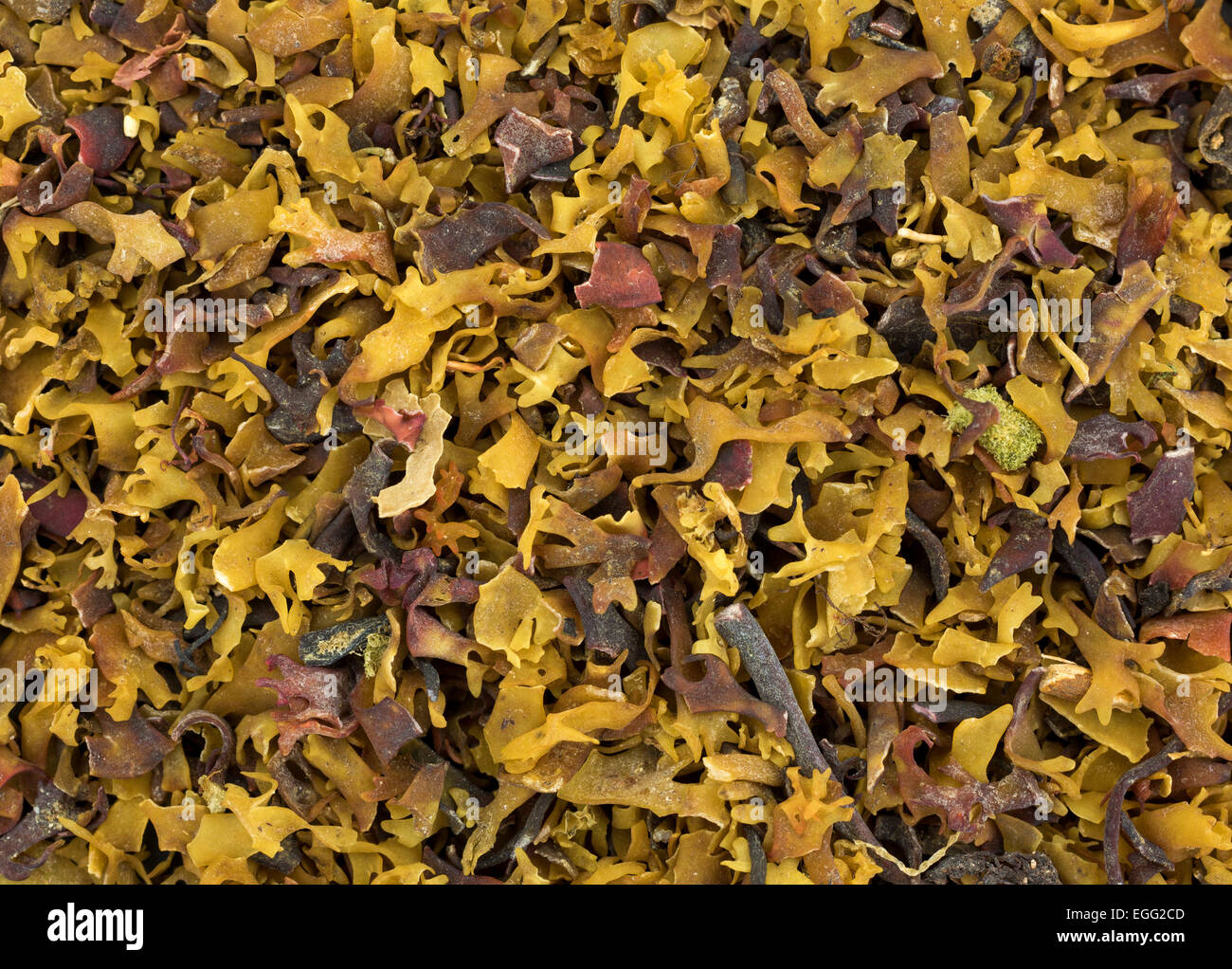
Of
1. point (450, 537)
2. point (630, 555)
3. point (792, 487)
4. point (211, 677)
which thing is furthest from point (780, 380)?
point (211, 677)

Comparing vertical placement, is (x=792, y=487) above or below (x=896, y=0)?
below

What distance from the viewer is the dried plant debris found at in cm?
83

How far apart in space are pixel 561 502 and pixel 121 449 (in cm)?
43

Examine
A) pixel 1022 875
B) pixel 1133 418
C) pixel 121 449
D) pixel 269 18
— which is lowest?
pixel 1022 875

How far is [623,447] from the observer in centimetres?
85

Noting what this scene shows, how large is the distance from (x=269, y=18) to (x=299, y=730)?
644mm

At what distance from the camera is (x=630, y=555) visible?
84 centimetres

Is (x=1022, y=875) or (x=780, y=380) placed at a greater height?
(x=780, y=380)

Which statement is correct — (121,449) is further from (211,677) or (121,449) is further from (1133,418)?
(1133,418)

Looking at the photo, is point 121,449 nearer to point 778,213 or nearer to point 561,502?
point 561,502

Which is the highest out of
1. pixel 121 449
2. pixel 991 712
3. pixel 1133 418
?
pixel 1133 418

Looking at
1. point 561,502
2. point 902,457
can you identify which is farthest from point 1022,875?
point 561,502

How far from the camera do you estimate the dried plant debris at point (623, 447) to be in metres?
0.83

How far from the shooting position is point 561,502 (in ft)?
2.76
